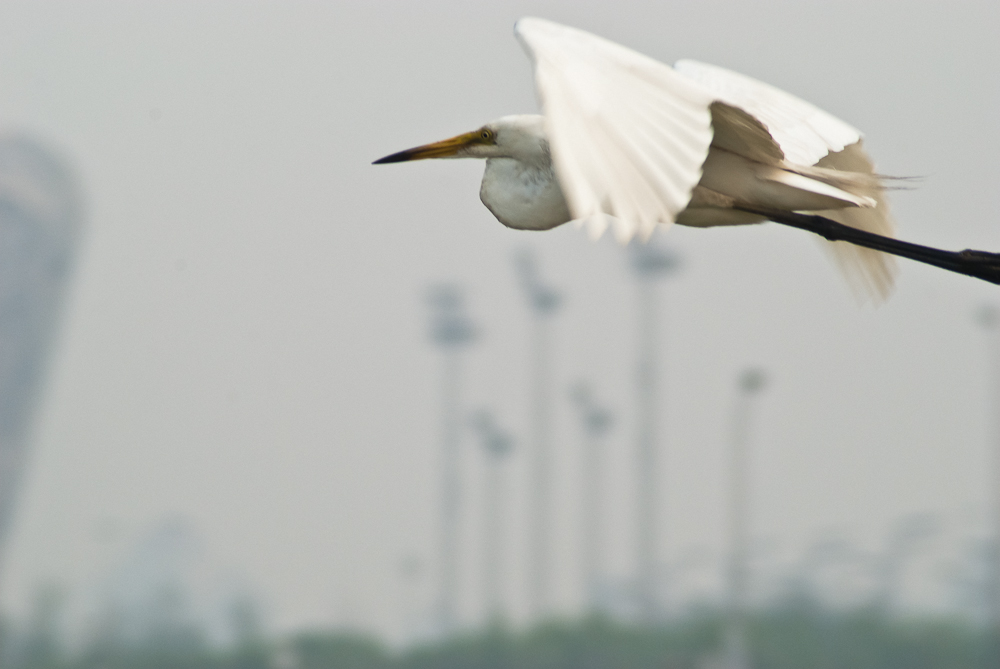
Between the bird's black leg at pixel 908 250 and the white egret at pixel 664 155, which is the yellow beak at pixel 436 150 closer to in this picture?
the white egret at pixel 664 155

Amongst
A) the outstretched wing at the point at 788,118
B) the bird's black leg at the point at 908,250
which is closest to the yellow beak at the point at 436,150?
the outstretched wing at the point at 788,118

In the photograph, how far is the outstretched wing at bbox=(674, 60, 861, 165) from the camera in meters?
1.57

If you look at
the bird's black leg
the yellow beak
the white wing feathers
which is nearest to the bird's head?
the yellow beak

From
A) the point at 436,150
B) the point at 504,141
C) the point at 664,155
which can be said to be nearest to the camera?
the point at 664,155

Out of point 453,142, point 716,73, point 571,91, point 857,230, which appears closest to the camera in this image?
point 571,91

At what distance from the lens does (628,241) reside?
92cm

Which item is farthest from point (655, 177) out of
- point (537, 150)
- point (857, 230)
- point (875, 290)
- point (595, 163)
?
point (875, 290)

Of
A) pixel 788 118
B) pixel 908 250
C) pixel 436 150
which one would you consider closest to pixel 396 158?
pixel 436 150

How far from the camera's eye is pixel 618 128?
1.01 metres

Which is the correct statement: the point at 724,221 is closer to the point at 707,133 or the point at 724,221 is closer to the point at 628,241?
the point at 707,133

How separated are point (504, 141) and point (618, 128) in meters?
0.44

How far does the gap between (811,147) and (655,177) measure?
0.68 meters

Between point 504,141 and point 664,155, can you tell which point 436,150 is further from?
point 664,155

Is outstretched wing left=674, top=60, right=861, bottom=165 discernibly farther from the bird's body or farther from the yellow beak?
the yellow beak
